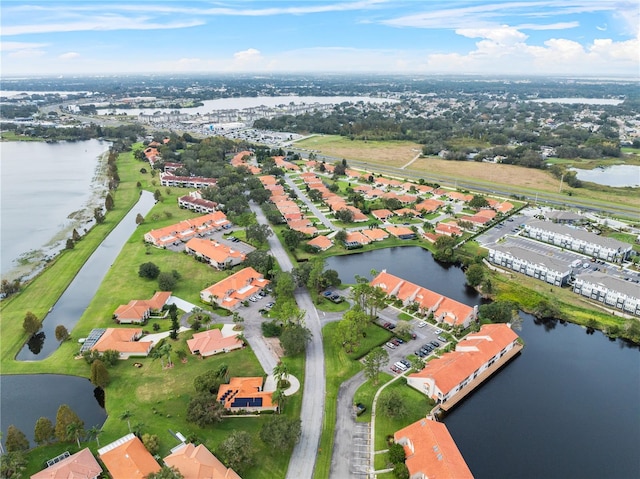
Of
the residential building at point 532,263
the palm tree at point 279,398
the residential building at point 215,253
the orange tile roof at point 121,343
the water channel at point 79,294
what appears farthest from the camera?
the residential building at point 215,253

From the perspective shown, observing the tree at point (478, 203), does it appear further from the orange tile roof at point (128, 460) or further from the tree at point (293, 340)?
the orange tile roof at point (128, 460)

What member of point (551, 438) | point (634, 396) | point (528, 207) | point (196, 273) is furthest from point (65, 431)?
point (528, 207)

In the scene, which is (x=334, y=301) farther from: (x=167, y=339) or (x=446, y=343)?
Answer: (x=167, y=339)

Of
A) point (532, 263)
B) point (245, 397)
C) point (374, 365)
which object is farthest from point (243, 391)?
point (532, 263)

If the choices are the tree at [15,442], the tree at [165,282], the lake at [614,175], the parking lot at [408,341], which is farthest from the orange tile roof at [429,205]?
the tree at [15,442]

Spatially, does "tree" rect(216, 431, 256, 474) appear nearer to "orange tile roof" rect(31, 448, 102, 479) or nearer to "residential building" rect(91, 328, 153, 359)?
"orange tile roof" rect(31, 448, 102, 479)

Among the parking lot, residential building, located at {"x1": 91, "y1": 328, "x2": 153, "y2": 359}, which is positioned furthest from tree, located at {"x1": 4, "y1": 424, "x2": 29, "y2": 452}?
the parking lot
